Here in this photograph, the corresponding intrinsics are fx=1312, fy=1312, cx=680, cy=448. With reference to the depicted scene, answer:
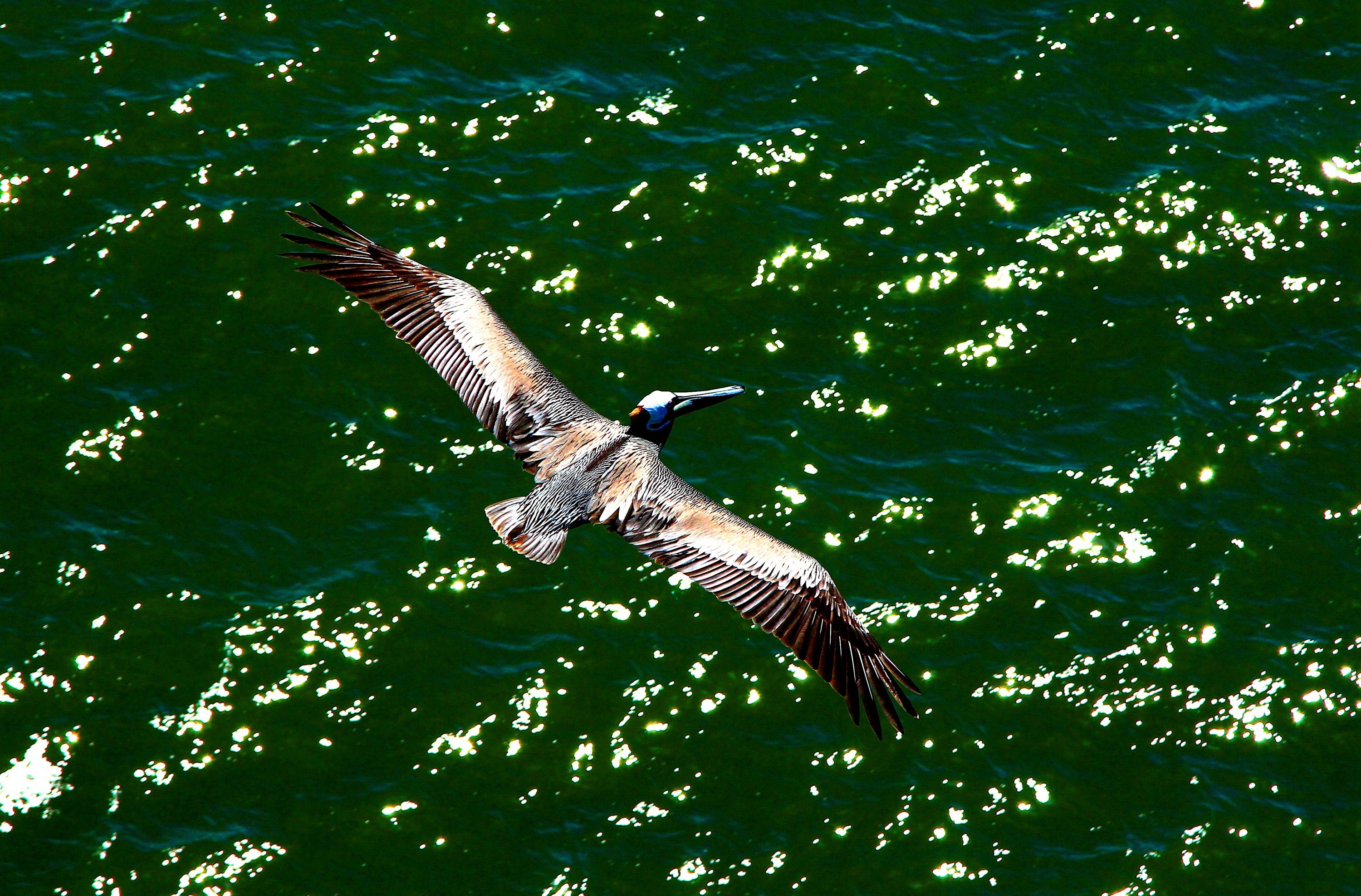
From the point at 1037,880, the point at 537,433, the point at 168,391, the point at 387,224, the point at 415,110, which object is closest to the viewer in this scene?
the point at 1037,880

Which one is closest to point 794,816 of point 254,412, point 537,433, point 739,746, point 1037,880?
point 739,746

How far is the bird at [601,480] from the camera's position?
11.3 meters

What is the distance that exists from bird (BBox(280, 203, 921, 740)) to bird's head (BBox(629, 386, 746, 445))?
1cm

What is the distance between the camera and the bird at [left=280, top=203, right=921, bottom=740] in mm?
11328

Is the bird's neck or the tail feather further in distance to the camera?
the bird's neck

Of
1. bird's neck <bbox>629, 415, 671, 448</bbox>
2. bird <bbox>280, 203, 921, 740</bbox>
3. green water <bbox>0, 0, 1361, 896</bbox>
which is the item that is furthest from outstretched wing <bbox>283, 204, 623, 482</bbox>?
green water <bbox>0, 0, 1361, 896</bbox>

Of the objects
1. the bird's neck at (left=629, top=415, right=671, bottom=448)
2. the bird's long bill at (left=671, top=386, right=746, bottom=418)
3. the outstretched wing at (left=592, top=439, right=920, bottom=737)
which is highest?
the bird's long bill at (left=671, top=386, right=746, bottom=418)

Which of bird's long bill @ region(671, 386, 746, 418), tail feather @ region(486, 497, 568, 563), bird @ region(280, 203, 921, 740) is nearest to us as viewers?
bird @ region(280, 203, 921, 740)

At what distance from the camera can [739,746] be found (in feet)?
40.5

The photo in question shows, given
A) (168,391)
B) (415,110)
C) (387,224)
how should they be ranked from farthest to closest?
(415,110) → (387,224) → (168,391)

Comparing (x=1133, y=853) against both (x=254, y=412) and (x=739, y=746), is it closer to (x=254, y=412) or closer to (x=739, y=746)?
(x=739, y=746)

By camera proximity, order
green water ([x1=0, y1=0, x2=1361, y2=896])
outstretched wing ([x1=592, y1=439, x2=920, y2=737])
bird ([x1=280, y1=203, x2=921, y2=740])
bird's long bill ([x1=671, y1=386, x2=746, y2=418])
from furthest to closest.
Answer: bird's long bill ([x1=671, y1=386, x2=746, y2=418]), green water ([x1=0, y1=0, x2=1361, y2=896]), bird ([x1=280, y1=203, x2=921, y2=740]), outstretched wing ([x1=592, y1=439, x2=920, y2=737])

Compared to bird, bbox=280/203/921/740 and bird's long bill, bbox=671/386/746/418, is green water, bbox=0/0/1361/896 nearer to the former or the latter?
bird's long bill, bbox=671/386/746/418

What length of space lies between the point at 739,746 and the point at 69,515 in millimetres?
7077
